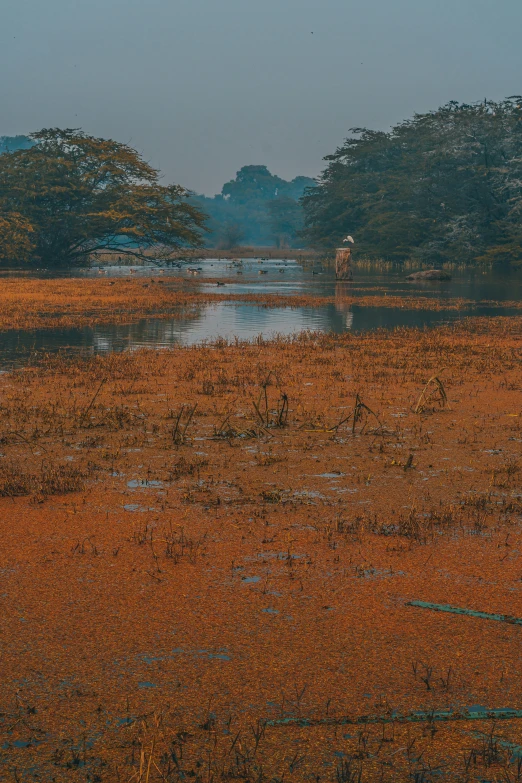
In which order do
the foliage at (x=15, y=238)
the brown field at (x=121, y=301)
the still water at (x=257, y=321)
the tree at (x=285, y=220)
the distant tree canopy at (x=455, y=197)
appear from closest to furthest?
the still water at (x=257, y=321) < the brown field at (x=121, y=301) < the foliage at (x=15, y=238) < the distant tree canopy at (x=455, y=197) < the tree at (x=285, y=220)

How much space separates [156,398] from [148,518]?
4647mm

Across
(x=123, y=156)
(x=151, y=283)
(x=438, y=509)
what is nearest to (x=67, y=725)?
(x=438, y=509)

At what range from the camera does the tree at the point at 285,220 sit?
142750 mm

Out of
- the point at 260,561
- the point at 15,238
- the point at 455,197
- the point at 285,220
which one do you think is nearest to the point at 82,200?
the point at 15,238

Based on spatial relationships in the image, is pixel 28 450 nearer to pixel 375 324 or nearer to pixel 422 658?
pixel 422 658

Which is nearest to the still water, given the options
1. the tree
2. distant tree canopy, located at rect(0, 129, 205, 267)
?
distant tree canopy, located at rect(0, 129, 205, 267)

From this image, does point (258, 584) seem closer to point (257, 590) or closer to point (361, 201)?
point (257, 590)

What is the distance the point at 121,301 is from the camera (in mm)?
27094

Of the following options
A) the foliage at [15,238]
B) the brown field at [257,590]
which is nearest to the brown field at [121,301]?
the foliage at [15,238]

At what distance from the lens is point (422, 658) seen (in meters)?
4.17

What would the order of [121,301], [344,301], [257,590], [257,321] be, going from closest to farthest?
1. [257,590]
2. [257,321]
3. [121,301]
4. [344,301]

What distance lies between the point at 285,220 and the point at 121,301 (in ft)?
393

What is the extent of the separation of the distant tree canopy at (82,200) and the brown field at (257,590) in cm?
3989

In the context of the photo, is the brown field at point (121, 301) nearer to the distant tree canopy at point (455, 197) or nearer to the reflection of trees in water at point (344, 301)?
the reflection of trees in water at point (344, 301)
